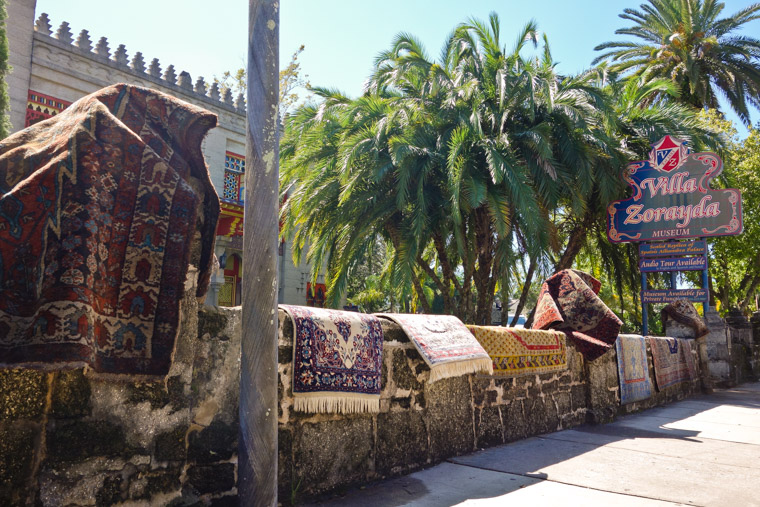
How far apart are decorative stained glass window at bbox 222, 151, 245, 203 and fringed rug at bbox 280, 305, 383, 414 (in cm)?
1354

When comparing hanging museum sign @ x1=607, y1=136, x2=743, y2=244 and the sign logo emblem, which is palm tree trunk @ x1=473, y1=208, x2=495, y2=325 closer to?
hanging museum sign @ x1=607, y1=136, x2=743, y2=244

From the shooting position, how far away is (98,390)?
2.54m

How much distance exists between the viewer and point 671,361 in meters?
9.75

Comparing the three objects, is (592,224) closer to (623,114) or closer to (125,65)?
(623,114)

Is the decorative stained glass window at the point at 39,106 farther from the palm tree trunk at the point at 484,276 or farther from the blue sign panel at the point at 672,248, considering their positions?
the blue sign panel at the point at 672,248

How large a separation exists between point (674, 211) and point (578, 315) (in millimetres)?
7459

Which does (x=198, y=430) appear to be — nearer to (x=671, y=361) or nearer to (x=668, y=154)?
(x=671, y=361)

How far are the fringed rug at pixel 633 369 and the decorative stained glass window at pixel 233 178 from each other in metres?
11.9

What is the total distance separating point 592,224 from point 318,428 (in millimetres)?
12033

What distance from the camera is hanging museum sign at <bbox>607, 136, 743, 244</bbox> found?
1230cm

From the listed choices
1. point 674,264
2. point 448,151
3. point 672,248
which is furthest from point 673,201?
point 448,151

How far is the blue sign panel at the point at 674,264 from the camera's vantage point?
41.5 ft

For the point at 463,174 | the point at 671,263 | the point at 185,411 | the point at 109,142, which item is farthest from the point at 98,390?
the point at 671,263

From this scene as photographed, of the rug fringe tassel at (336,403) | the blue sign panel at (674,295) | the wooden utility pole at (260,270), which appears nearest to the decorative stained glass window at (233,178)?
the blue sign panel at (674,295)
